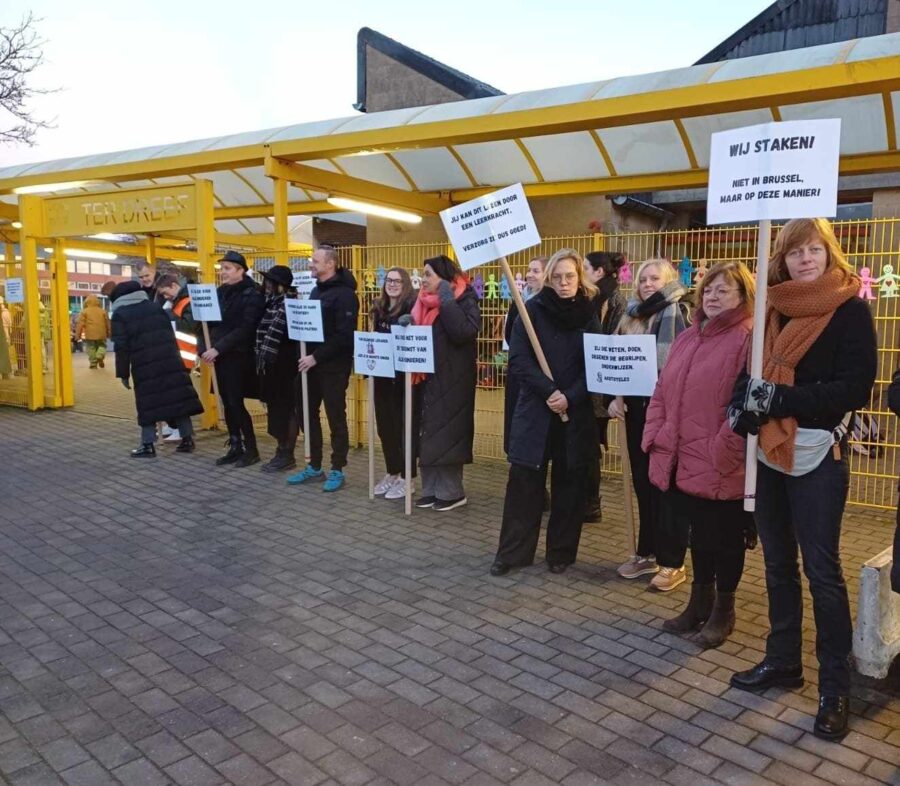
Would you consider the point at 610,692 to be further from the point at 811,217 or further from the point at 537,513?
the point at 811,217

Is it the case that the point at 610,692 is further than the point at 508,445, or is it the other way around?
the point at 508,445

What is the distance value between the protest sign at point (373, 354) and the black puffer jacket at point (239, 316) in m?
1.40

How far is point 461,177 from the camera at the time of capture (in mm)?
10414

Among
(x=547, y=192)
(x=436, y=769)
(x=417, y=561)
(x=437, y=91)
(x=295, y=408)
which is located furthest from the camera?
(x=437, y=91)

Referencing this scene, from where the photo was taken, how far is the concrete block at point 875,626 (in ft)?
10.4

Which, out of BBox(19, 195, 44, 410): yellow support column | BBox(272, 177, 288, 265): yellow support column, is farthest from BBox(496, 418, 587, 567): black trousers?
BBox(19, 195, 44, 410): yellow support column

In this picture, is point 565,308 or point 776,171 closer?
point 776,171

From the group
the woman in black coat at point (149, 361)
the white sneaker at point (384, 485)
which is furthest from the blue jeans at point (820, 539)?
the woman in black coat at point (149, 361)

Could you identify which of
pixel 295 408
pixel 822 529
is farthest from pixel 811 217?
pixel 295 408

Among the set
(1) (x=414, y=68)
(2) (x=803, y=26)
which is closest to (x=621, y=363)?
(2) (x=803, y=26)

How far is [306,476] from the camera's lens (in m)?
7.00

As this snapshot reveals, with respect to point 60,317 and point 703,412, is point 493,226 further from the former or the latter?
point 60,317

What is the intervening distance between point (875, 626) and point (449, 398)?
3.41 meters

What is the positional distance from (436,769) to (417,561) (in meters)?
2.23
